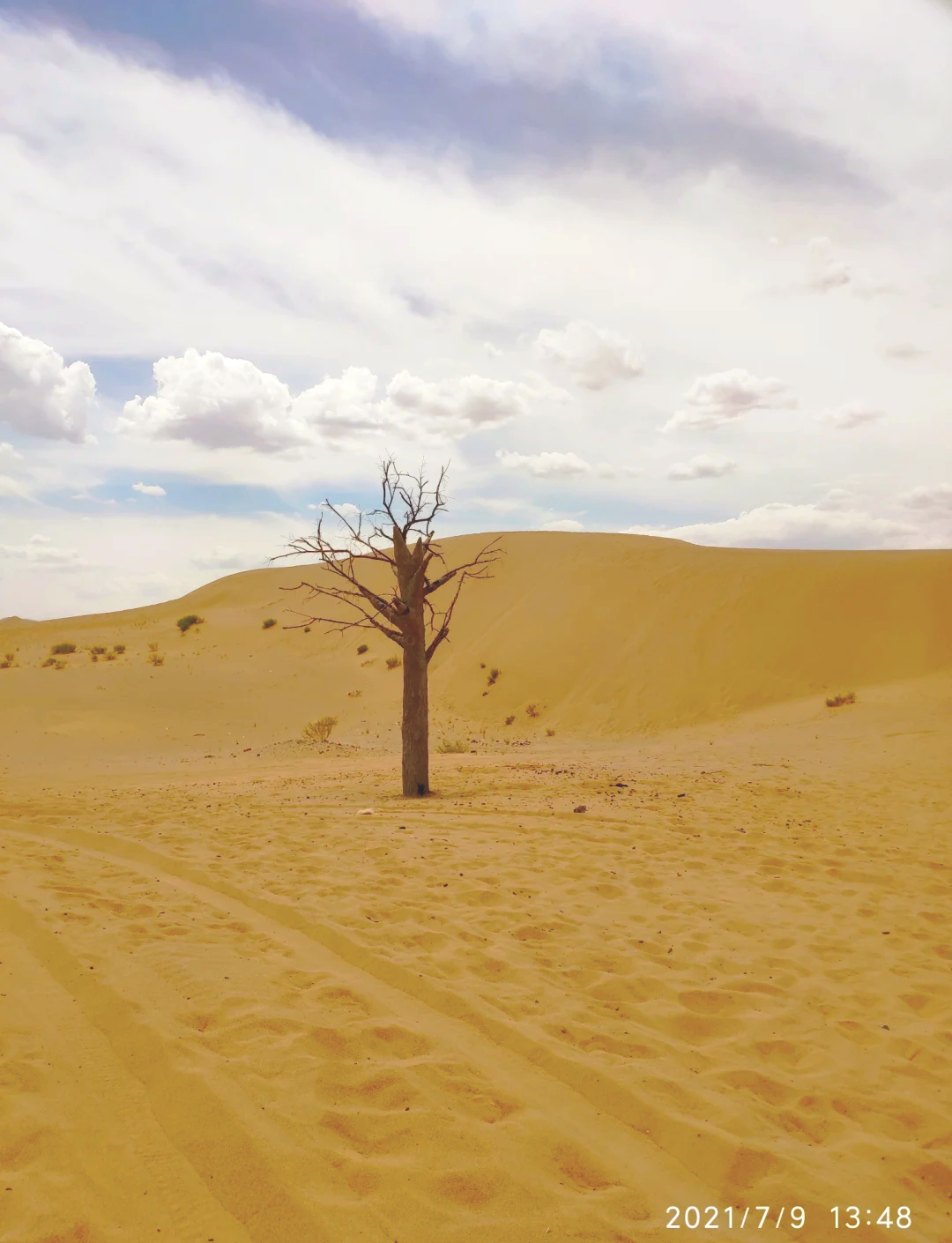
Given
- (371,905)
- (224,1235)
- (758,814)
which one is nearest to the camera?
(224,1235)

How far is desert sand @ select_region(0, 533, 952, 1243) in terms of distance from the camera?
8.39 ft

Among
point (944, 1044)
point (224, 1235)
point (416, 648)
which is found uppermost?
point (416, 648)

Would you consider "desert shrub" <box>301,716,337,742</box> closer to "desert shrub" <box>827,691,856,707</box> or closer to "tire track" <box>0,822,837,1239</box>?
"desert shrub" <box>827,691,856,707</box>

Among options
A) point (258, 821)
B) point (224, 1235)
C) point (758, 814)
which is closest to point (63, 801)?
point (258, 821)

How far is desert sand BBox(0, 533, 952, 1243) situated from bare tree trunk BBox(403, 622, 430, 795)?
55 cm

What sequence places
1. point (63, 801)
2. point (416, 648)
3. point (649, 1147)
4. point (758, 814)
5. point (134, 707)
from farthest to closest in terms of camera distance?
point (134, 707)
point (416, 648)
point (63, 801)
point (758, 814)
point (649, 1147)

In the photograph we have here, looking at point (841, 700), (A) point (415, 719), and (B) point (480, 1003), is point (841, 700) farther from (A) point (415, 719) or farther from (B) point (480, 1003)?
(B) point (480, 1003)

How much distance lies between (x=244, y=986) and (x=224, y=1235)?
64.2 inches

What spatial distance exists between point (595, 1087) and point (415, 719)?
7444mm

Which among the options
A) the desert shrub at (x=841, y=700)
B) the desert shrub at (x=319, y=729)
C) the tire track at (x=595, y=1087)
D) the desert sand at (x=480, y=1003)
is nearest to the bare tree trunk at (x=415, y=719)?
the desert sand at (x=480, y=1003)

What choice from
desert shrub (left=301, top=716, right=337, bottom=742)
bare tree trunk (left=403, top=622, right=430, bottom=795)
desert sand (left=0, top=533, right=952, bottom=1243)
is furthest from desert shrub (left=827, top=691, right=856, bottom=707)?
desert shrub (left=301, top=716, right=337, bottom=742)

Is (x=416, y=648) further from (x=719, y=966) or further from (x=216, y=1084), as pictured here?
(x=216, y=1084)

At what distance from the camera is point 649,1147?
9.56ft

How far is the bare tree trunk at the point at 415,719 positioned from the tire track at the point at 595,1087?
17.1 feet
